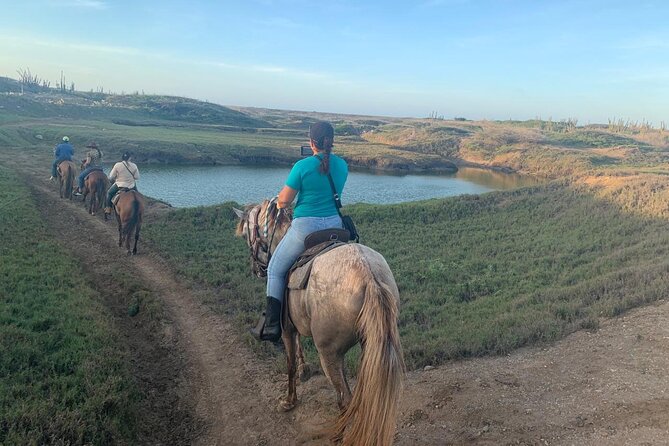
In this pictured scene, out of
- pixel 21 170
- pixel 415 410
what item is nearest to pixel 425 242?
pixel 415 410

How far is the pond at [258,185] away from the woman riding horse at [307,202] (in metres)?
21.3

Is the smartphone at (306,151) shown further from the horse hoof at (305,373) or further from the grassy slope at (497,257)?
the grassy slope at (497,257)

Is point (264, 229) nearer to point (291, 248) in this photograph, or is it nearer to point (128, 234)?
point (291, 248)

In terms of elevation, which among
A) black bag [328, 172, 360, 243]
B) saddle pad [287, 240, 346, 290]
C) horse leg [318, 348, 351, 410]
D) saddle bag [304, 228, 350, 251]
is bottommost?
horse leg [318, 348, 351, 410]

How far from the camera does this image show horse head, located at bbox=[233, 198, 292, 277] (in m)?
6.29

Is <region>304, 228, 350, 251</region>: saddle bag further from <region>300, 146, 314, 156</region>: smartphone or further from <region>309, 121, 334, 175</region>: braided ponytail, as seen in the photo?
<region>300, 146, 314, 156</region>: smartphone

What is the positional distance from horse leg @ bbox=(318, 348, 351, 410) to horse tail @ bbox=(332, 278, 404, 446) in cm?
62

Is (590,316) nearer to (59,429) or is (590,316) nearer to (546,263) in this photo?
(546,263)

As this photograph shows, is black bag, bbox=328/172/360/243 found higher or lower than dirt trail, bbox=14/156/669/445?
higher

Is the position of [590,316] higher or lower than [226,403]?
higher

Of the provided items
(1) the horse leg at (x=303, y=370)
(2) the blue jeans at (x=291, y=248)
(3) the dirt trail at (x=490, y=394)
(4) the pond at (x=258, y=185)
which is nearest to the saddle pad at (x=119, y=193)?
(3) the dirt trail at (x=490, y=394)

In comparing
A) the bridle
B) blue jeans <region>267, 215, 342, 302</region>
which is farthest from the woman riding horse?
the bridle

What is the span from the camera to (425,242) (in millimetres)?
17047

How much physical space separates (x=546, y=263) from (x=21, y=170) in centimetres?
2659
